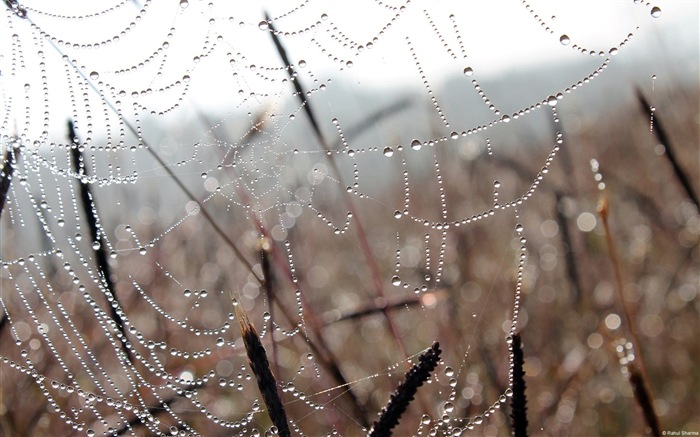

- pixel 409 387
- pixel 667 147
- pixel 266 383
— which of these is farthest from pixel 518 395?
pixel 667 147

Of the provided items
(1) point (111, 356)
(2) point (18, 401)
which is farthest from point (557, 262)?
(2) point (18, 401)

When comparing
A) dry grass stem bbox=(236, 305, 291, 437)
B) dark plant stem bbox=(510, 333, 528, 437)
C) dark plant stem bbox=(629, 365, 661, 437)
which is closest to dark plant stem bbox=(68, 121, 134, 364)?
dry grass stem bbox=(236, 305, 291, 437)

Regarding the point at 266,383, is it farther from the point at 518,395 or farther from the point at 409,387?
the point at 518,395

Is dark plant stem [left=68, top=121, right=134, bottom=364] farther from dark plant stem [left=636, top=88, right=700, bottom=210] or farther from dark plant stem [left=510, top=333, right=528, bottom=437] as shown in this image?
dark plant stem [left=636, top=88, right=700, bottom=210]

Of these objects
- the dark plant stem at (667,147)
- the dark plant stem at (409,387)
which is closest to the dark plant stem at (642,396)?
the dark plant stem at (409,387)

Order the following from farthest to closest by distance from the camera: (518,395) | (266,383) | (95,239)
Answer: (95,239)
(518,395)
(266,383)

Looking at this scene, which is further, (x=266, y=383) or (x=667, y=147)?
(x=667, y=147)

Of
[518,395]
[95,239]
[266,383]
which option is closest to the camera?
[266,383]

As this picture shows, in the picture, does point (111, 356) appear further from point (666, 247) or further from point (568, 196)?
point (666, 247)

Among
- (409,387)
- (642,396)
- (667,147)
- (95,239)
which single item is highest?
(95,239)
